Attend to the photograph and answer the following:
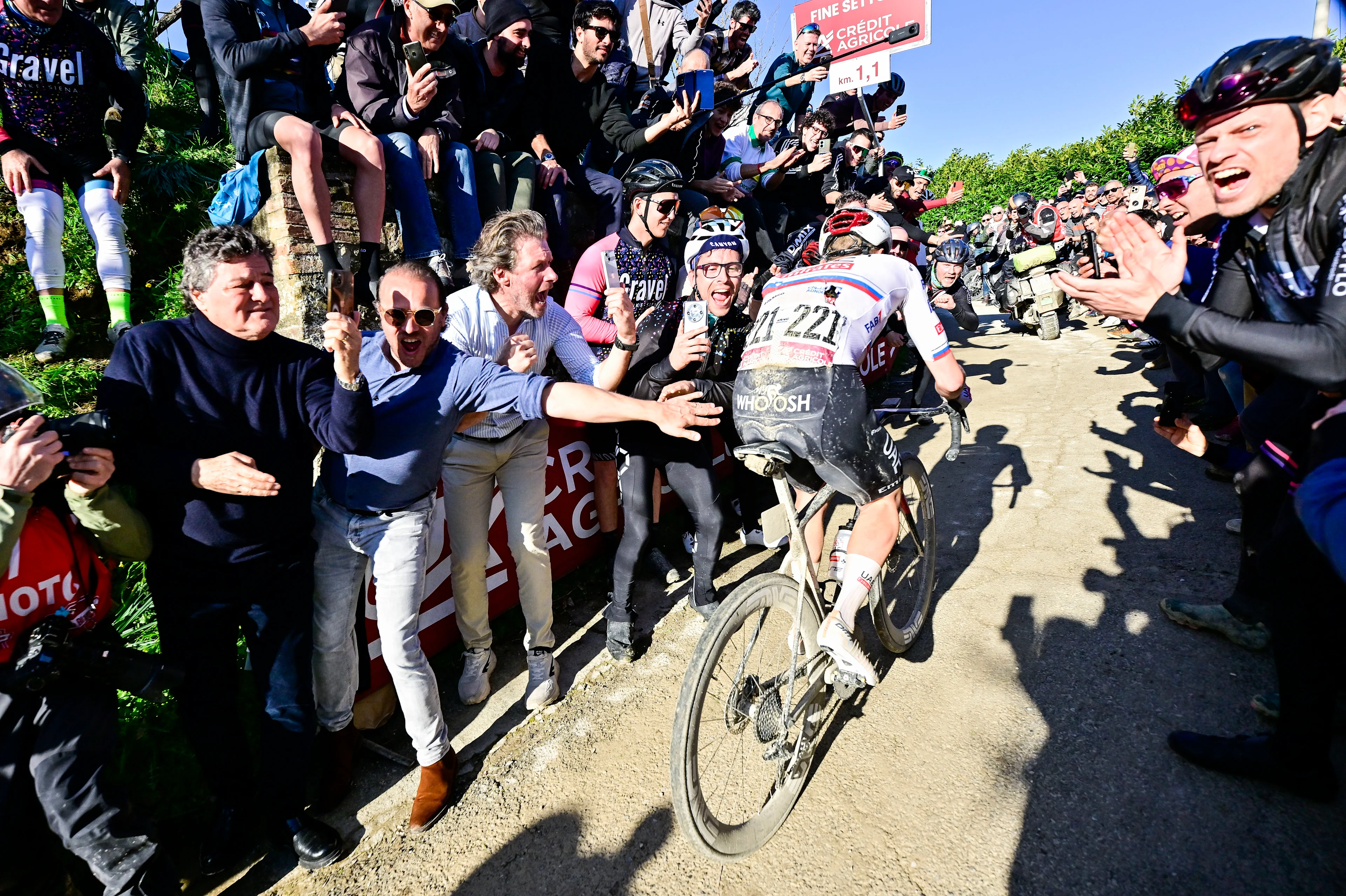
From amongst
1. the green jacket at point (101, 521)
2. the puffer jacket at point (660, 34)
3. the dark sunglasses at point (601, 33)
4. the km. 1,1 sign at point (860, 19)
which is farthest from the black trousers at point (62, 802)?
the km. 1,1 sign at point (860, 19)

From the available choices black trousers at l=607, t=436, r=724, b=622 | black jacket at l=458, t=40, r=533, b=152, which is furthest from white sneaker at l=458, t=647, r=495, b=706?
black jacket at l=458, t=40, r=533, b=152

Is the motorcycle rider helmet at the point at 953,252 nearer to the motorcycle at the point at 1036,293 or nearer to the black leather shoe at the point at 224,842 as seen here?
the motorcycle at the point at 1036,293

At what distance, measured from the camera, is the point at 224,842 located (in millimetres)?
2494

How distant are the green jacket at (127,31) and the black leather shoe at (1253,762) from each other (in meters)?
9.11

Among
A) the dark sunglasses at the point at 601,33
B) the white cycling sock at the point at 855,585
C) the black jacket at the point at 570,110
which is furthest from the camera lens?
the black jacket at the point at 570,110

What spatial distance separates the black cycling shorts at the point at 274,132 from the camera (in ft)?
12.5

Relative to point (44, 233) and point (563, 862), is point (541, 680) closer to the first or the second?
point (563, 862)

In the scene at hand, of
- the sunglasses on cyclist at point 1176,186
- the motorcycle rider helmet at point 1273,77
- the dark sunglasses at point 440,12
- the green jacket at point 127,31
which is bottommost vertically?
the motorcycle rider helmet at point 1273,77

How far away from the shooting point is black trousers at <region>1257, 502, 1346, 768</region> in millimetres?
2229

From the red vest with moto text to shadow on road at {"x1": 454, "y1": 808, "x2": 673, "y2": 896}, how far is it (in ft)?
5.33

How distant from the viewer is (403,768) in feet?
9.88

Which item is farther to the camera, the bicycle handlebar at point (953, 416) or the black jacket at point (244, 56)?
the black jacket at point (244, 56)

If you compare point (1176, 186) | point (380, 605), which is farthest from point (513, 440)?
point (1176, 186)

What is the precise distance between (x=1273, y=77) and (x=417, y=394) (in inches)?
123
